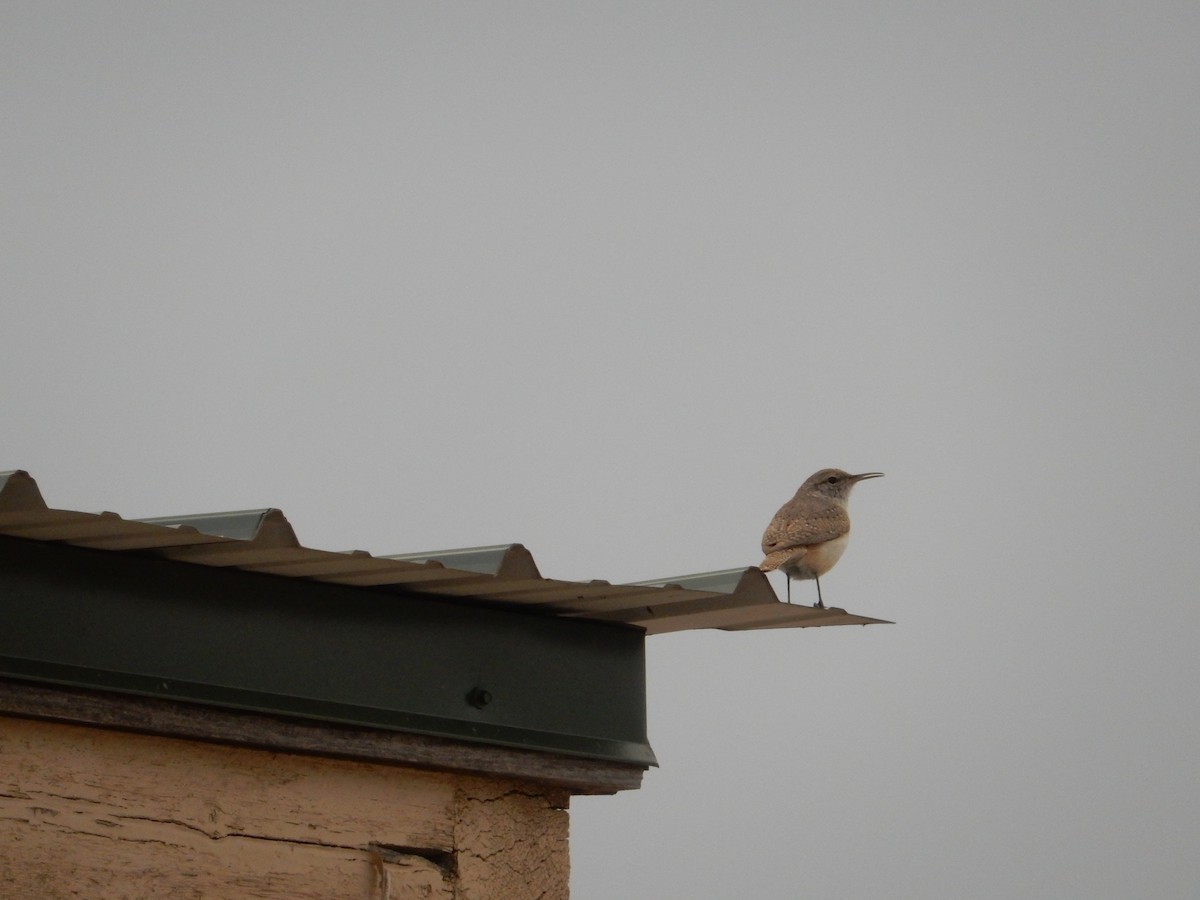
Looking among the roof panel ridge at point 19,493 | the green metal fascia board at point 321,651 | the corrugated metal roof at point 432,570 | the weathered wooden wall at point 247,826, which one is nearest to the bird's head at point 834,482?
the corrugated metal roof at point 432,570

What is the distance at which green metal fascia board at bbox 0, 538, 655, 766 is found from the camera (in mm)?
3439

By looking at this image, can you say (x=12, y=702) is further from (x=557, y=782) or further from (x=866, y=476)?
(x=866, y=476)

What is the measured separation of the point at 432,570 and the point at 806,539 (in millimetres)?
3339

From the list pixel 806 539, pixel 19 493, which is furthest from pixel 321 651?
pixel 806 539

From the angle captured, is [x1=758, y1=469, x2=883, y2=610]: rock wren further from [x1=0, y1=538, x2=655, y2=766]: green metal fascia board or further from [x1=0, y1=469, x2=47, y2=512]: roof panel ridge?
[x1=0, y1=469, x2=47, y2=512]: roof panel ridge

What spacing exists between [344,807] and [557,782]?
24.6 inches

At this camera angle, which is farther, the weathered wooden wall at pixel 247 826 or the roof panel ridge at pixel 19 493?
the weathered wooden wall at pixel 247 826

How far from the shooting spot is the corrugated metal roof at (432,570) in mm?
3258

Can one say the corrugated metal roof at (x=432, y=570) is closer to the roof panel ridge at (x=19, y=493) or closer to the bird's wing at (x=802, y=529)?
the roof panel ridge at (x=19, y=493)

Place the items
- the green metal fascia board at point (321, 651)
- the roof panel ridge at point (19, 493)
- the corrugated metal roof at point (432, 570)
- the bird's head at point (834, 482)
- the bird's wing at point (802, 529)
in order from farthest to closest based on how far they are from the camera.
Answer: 1. the bird's head at point (834, 482)
2. the bird's wing at point (802, 529)
3. the green metal fascia board at point (321, 651)
4. the corrugated metal roof at point (432, 570)
5. the roof panel ridge at point (19, 493)

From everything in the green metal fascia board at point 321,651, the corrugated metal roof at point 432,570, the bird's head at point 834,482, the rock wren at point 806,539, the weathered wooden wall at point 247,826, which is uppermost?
the bird's head at point 834,482

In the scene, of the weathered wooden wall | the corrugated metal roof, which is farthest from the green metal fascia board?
the weathered wooden wall

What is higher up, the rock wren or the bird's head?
the bird's head

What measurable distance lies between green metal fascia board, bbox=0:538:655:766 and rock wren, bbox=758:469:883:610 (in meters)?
2.42
